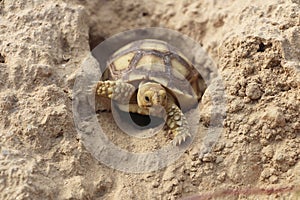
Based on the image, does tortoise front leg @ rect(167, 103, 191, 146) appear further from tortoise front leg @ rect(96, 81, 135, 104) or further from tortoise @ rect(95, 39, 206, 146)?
tortoise front leg @ rect(96, 81, 135, 104)

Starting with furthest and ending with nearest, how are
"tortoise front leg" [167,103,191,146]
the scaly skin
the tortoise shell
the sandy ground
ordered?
the tortoise shell < the scaly skin < "tortoise front leg" [167,103,191,146] < the sandy ground

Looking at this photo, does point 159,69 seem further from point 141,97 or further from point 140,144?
point 140,144

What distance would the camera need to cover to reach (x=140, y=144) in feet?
9.28

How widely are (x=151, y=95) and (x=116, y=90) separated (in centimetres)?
24

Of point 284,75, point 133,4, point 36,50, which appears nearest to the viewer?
point 284,75

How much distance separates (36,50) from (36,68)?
0.16 metres

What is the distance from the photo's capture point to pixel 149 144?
9.27 ft

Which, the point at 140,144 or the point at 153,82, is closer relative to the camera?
the point at 140,144

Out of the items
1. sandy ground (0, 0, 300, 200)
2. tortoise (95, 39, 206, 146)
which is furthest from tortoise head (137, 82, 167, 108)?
sandy ground (0, 0, 300, 200)

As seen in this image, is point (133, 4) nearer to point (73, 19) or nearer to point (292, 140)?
point (73, 19)

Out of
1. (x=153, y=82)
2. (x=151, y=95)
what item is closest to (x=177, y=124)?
(x=151, y=95)

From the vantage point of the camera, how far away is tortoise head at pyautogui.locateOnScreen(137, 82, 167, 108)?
Result: 122 inches

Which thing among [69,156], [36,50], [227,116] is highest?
[36,50]

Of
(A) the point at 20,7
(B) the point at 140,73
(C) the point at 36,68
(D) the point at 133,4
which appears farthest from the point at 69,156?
(D) the point at 133,4
